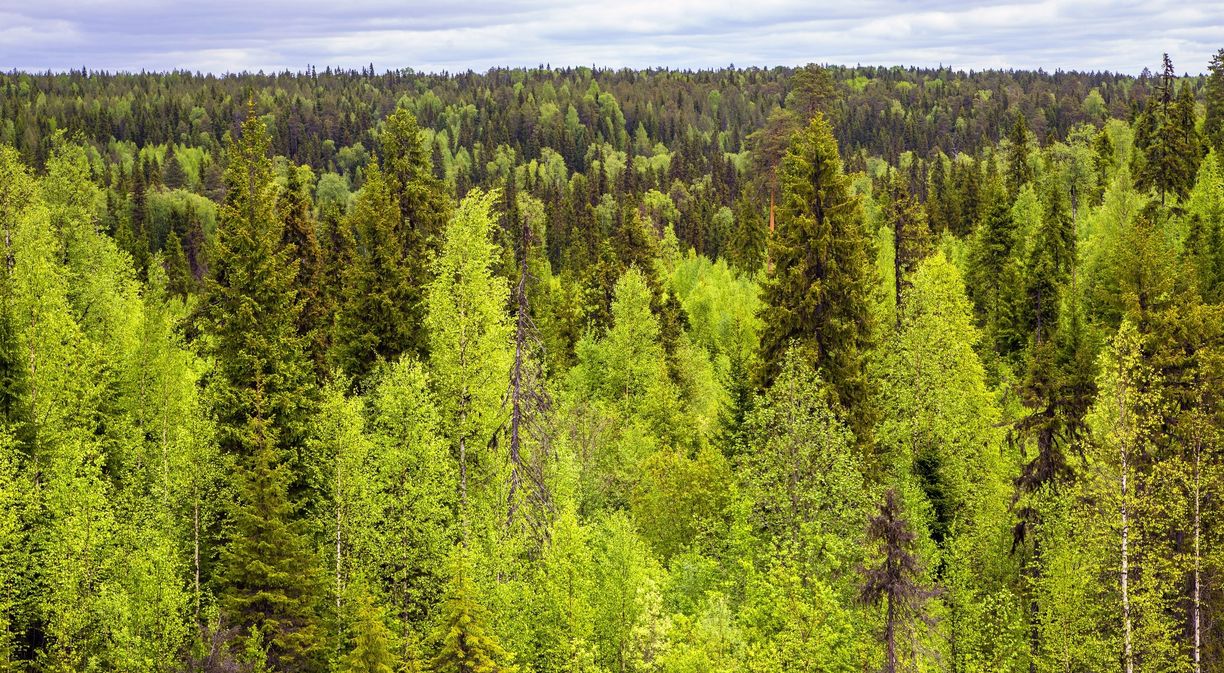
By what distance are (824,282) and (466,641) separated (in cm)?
1781

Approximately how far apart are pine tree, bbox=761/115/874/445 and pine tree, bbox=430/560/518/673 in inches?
582

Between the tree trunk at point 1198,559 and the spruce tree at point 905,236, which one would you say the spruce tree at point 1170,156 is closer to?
the spruce tree at point 905,236

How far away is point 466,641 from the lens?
2641cm

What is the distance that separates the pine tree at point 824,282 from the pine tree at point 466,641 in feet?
48.5

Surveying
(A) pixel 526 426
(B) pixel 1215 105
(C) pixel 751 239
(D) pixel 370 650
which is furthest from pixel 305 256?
(B) pixel 1215 105

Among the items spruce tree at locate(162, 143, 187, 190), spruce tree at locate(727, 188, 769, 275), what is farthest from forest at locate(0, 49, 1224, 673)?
spruce tree at locate(162, 143, 187, 190)

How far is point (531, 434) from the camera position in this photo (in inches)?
1258

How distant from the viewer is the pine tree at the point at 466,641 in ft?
86.8

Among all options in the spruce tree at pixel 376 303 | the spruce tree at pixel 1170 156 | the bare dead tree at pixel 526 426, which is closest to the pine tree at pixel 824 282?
the bare dead tree at pixel 526 426

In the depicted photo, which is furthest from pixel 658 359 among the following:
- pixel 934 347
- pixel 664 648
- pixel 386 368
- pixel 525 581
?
pixel 664 648

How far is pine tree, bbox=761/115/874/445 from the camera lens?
35969mm

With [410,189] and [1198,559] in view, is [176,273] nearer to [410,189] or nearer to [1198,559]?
[410,189]

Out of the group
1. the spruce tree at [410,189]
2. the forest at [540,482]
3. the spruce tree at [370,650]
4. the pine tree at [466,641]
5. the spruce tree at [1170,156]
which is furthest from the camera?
the spruce tree at [1170,156]

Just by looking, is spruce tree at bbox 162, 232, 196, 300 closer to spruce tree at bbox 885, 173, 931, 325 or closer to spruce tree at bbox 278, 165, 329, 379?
spruce tree at bbox 278, 165, 329, 379
